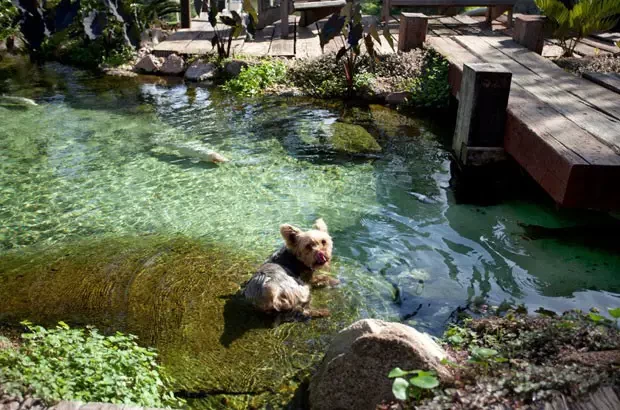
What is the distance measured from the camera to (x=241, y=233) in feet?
22.0

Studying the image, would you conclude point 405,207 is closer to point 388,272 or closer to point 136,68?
point 388,272

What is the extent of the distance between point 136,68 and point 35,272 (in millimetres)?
8785

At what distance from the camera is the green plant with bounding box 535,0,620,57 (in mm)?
10289

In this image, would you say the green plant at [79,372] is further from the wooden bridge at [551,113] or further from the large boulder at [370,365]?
the wooden bridge at [551,113]

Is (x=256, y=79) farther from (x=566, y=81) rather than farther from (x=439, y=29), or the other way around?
(x=566, y=81)

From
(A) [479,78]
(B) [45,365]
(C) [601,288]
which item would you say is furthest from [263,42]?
(B) [45,365]

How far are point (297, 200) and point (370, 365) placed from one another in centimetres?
401

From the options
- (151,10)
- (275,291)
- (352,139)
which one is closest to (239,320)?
(275,291)

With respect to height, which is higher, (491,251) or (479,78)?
(479,78)

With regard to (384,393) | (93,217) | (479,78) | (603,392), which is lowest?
(93,217)

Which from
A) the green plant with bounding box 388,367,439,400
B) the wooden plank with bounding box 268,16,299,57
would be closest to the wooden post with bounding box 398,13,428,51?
the wooden plank with bounding box 268,16,299,57

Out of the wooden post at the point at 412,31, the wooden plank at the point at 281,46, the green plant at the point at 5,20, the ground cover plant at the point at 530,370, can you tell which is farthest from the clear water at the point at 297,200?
the green plant at the point at 5,20

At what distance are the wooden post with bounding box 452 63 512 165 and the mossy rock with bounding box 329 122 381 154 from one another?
6.39ft

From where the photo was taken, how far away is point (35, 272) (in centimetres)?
586
